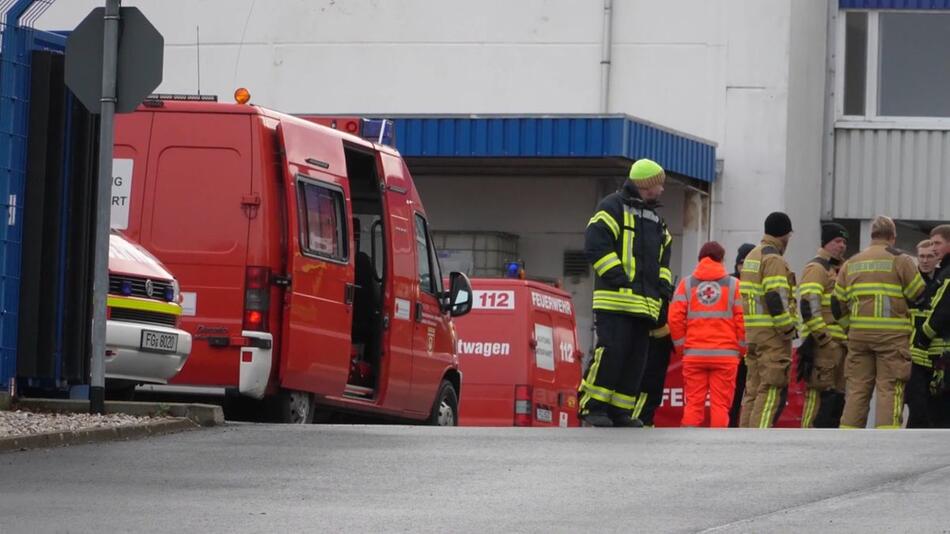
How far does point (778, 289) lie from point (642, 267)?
8.90 feet

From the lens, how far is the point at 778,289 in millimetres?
14891

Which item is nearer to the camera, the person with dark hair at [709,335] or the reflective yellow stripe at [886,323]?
the reflective yellow stripe at [886,323]

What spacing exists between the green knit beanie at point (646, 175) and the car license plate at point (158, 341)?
3007 millimetres

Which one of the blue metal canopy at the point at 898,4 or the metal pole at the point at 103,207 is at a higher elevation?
the blue metal canopy at the point at 898,4

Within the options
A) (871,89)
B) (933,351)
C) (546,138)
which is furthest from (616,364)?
(871,89)

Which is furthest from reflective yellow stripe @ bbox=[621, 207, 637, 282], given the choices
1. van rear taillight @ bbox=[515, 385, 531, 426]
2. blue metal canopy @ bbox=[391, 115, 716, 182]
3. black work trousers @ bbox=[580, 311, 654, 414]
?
blue metal canopy @ bbox=[391, 115, 716, 182]

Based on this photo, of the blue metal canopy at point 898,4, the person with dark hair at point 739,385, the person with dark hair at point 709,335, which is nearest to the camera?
the person with dark hair at point 709,335

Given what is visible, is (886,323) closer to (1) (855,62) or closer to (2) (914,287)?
(2) (914,287)

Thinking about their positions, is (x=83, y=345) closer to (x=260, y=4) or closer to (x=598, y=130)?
(x=598, y=130)

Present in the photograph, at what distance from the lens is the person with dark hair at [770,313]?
14.9m

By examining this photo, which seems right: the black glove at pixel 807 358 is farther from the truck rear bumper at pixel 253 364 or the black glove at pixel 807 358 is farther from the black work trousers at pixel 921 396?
the truck rear bumper at pixel 253 364

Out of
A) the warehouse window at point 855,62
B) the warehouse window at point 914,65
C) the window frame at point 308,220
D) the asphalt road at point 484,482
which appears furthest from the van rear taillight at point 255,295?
the warehouse window at point 914,65

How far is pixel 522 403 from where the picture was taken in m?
17.0

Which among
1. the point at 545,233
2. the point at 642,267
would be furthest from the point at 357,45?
the point at 642,267
